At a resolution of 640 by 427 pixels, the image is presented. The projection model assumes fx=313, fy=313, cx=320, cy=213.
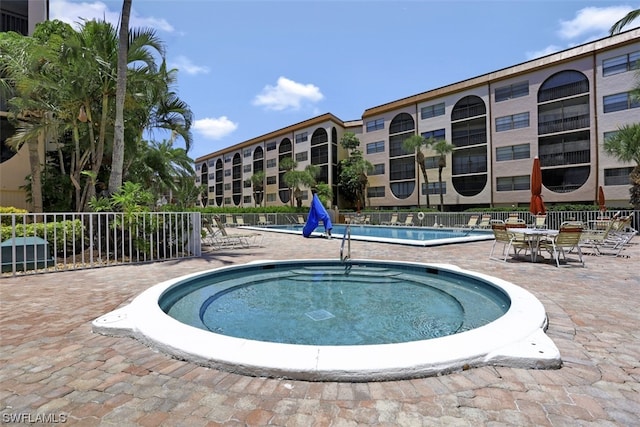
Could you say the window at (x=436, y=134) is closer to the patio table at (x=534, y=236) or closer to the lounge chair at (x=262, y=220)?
the lounge chair at (x=262, y=220)

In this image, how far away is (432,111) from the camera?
115 feet

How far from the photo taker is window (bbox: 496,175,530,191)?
28938mm

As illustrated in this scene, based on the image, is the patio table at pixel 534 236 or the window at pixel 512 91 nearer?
the patio table at pixel 534 236

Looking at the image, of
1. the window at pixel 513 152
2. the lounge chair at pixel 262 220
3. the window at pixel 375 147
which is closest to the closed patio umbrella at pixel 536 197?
the window at pixel 513 152

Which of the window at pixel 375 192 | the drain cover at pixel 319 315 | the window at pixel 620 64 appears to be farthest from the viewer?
the window at pixel 375 192

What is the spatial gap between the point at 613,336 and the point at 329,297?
3.65m

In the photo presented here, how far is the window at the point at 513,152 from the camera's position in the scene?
2927 cm

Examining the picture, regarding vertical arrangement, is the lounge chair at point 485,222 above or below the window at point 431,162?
below

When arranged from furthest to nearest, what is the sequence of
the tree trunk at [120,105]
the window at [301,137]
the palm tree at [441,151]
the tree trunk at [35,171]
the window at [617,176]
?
the window at [301,137], the palm tree at [441,151], the window at [617,176], the tree trunk at [35,171], the tree trunk at [120,105]

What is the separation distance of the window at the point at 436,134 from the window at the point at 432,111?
5.76 ft

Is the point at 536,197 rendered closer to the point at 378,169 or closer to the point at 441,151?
the point at 441,151

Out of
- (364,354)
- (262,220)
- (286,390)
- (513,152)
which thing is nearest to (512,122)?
(513,152)

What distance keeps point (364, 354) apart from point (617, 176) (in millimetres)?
32377

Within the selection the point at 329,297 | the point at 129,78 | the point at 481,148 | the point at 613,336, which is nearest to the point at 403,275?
the point at 329,297
